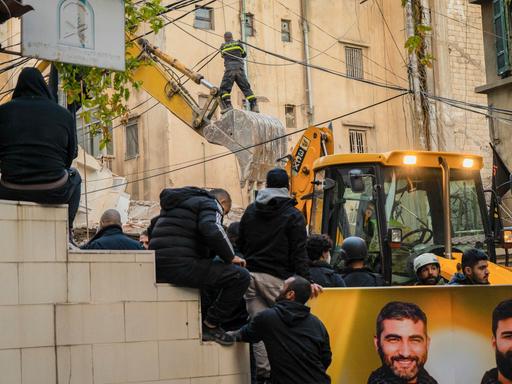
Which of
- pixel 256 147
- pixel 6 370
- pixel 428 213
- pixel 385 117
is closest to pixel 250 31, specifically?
pixel 385 117

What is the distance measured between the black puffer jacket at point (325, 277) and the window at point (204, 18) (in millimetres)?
25377

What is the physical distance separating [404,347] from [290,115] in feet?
91.4

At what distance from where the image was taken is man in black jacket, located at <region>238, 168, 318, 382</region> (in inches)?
343

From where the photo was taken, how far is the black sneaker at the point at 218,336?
335 inches

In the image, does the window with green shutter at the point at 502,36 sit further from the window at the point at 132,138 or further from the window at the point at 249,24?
the window at the point at 132,138

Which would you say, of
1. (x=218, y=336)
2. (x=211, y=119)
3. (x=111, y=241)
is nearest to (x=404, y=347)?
(x=218, y=336)

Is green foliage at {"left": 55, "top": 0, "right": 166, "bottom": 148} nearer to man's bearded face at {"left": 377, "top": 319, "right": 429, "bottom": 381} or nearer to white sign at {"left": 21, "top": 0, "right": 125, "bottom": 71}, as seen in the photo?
white sign at {"left": 21, "top": 0, "right": 125, "bottom": 71}

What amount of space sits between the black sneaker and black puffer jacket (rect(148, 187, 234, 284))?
0.63 metres

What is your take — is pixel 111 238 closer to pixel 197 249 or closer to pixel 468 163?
pixel 197 249

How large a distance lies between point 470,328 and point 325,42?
29.4 metres

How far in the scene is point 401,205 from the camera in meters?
13.0

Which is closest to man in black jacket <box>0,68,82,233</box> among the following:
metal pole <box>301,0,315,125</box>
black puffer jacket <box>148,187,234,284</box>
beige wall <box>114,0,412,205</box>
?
black puffer jacket <box>148,187,234,284</box>

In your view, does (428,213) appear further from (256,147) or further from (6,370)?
(256,147)

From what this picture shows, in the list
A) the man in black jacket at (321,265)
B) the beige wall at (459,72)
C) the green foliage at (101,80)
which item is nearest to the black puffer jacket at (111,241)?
the man in black jacket at (321,265)
